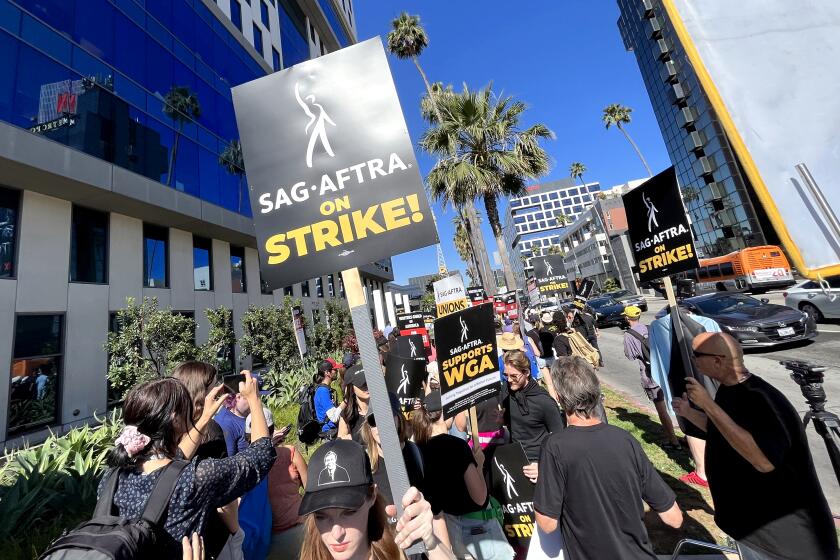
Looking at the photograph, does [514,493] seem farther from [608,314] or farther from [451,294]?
[608,314]

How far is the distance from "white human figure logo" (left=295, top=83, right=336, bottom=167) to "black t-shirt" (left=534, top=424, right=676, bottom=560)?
2.23m

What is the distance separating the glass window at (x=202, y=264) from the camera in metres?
15.4

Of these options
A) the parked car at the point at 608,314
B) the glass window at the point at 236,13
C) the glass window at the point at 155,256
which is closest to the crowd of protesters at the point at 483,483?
the glass window at the point at 155,256

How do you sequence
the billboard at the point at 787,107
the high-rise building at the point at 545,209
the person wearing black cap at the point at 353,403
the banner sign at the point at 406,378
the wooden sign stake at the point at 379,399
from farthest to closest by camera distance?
the high-rise building at the point at 545,209 < the person wearing black cap at the point at 353,403 < the banner sign at the point at 406,378 < the wooden sign stake at the point at 379,399 < the billboard at the point at 787,107

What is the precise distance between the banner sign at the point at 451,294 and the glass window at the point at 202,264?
40.3ft

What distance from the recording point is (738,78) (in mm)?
1300

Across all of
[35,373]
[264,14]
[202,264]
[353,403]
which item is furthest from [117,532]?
[264,14]

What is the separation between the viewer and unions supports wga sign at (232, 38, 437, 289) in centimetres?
176

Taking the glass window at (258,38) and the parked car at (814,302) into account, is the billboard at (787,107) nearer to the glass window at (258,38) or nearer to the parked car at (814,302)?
the parked car at (814,302)

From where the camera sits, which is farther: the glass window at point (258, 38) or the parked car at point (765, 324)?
the glass window at point (258, 38)

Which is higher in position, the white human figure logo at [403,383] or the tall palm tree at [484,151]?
Result: the tall palm tree at [484,151]

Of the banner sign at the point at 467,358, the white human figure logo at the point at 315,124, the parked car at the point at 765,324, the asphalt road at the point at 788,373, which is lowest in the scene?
the asphalt road at the point at 788,373

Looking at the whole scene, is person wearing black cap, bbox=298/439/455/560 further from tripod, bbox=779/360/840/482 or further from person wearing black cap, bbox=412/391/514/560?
tripod, bbox=779/360/840/482

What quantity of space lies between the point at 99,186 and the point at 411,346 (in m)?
11.4
